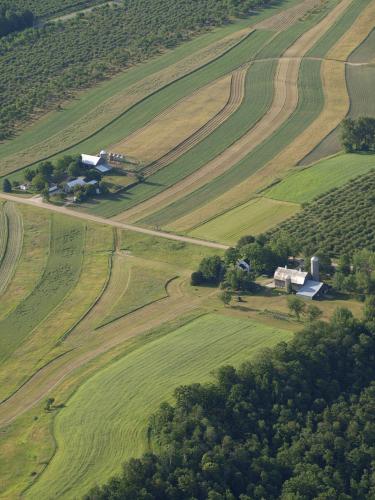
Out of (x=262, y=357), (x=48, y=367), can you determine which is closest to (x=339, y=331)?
(x=262, y=357)

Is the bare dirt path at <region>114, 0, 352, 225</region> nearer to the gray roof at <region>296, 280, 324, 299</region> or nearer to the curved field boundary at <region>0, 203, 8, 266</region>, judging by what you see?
the curved field boundary at <region>0, 203, 8, 266</region>

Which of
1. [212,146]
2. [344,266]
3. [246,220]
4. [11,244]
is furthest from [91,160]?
[344,266]

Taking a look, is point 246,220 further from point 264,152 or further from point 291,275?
point 264,152

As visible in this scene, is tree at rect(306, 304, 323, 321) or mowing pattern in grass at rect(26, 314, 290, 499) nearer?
mowing pattern in grass at rect(26, 314, 290, 499)

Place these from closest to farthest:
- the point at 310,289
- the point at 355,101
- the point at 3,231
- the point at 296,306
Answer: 1. the point at 296,306
2. the point at 310,289
3. the point at 3,231
4. the point at 355,101

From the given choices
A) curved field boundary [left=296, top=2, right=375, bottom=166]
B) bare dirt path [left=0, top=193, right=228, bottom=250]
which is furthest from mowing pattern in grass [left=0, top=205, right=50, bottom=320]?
curved field boundary [left=296, top=2, right=375, bottom=166]
